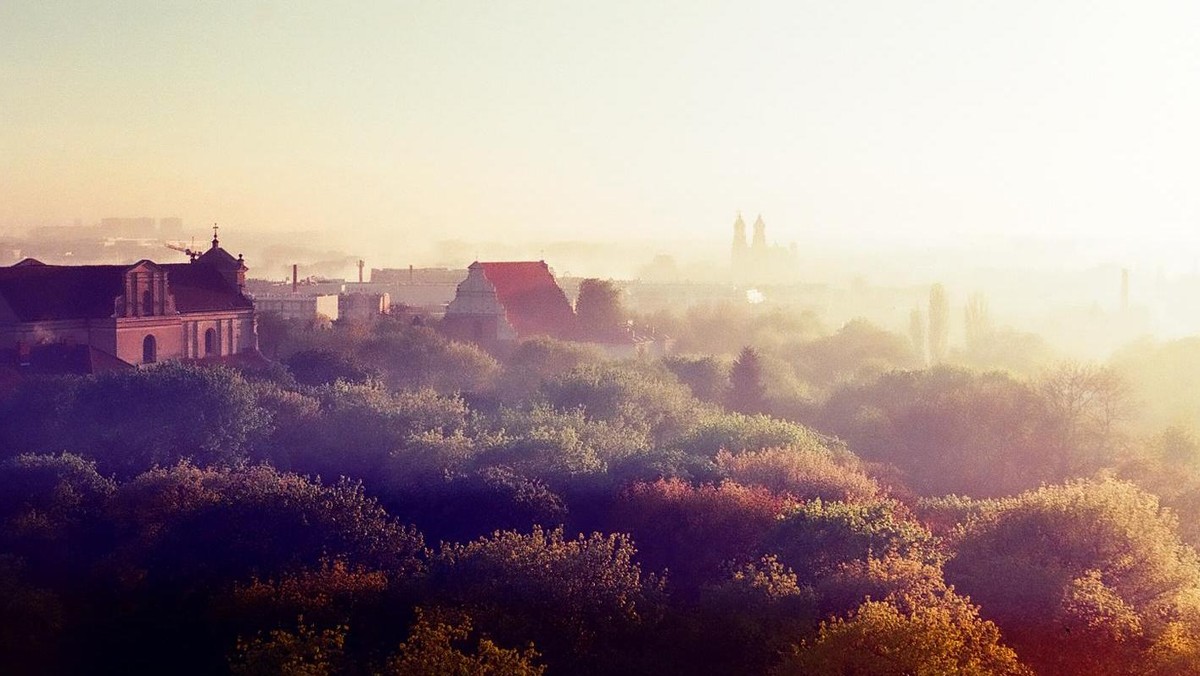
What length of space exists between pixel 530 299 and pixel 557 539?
5143 centimetres

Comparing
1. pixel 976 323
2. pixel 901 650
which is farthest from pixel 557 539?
pixel 976 323

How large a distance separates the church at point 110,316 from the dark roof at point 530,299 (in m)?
16.6

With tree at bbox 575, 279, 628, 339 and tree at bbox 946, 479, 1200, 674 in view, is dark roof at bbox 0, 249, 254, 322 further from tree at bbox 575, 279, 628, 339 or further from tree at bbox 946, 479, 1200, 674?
tree at bbox 946, 479, 1200, 674

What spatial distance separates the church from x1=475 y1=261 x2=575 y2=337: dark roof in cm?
1658

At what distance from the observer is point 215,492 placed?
110 ft

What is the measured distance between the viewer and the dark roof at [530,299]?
79.4 m

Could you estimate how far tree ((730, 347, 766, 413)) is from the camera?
66125mm

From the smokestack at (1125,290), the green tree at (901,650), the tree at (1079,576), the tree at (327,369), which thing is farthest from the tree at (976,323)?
the green tree at (901,650)

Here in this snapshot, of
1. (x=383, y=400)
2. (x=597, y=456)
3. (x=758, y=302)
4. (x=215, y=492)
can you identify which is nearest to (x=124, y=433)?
(x=383, y=400)

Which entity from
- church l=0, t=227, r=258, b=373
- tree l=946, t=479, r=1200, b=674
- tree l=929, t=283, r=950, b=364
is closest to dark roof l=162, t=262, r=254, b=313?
church l=0, t=227, r=258, b=373

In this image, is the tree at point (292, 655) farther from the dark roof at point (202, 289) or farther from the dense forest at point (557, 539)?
the dark roof at point (202, 289)

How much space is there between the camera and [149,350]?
2413 inches

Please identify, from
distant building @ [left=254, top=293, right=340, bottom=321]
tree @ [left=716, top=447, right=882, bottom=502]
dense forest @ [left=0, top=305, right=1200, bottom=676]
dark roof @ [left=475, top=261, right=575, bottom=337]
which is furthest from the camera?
distant building @ [left=254, top=293, right=340, bottom=321]

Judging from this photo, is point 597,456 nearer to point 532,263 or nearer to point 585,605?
point 585,605
